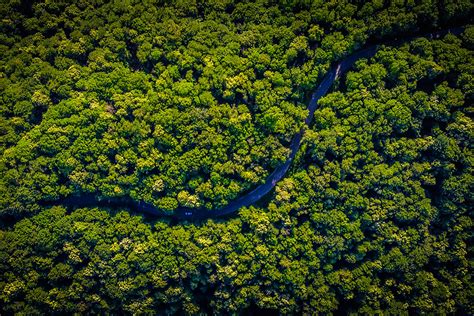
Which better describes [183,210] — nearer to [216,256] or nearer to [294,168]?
[216,256]

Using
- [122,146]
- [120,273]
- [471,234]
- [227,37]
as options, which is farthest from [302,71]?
[120,273]

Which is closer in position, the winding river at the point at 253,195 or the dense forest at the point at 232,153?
the dense forest at the point at 232,153

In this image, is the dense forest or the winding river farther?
the winding river

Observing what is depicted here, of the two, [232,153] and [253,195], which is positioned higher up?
[232,153]
